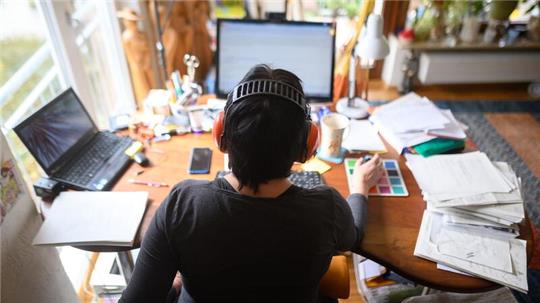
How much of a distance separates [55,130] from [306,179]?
0.86 m

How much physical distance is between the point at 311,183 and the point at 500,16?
9.87 ft

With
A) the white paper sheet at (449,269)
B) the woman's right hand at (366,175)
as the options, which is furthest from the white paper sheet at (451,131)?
the white paper sheet at (449,269)

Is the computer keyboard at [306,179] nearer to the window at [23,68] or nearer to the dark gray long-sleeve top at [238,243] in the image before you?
the dark gray long-sleeve top at [238,243]

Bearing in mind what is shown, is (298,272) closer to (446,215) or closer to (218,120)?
(218,120)

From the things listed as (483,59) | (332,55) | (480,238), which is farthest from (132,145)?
(483,59)

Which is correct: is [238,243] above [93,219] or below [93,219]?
above

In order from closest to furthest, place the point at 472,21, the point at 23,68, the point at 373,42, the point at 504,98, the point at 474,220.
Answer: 1. the point at 474,220
2. the point at 373,42
3. the point at 23,68
4. the point at 472,21
5. the point at 504,98

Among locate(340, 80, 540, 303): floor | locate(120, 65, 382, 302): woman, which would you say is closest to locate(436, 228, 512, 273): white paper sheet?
locate(120, 65, 382, 302): woman

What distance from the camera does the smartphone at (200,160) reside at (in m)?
1.31

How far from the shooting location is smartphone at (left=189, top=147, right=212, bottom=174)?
1.31 meters

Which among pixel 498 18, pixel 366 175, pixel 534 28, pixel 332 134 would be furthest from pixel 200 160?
pixel 534 28

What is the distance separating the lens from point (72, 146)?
130 centimetres

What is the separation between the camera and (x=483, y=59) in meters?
3.35

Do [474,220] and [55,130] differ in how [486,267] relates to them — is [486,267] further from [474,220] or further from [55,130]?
[55,130]
